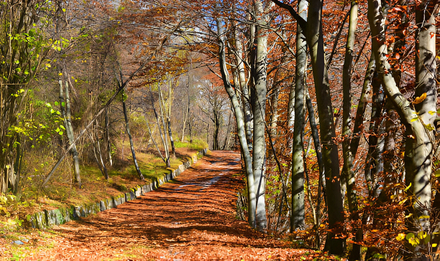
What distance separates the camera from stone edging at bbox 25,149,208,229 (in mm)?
6578

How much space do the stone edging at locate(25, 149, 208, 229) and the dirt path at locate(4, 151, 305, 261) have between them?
0.24 m

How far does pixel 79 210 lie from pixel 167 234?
3.22m

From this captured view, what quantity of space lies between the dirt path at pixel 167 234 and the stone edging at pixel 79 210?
240mm

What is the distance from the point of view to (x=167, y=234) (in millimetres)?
7262

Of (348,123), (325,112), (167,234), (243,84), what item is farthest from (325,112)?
(167,234)

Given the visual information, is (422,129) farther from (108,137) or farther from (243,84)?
(108,137)

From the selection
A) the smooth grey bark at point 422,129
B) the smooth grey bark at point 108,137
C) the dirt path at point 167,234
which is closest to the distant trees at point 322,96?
the smooth grey bark at point 422,129

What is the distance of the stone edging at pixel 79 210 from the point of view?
658 cm

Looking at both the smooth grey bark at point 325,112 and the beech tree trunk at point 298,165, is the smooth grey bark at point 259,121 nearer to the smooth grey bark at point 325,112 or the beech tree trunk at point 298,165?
the beech tree trunk at point 298,165

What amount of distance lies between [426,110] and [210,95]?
27.8 metres

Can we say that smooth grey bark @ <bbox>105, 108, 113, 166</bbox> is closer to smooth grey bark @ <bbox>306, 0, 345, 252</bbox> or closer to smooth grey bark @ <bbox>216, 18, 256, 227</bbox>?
smooth grey bark @ <bbox>216, 18, 256, 227</bbox>

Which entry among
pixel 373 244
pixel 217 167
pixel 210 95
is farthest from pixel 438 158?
pixel 210 95

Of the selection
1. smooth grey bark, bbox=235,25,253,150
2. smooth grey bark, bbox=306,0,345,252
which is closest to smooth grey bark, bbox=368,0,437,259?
smooth grey bark, bbox=306,0,345,252

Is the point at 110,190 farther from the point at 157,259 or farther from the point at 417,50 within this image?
the point at 417,50
